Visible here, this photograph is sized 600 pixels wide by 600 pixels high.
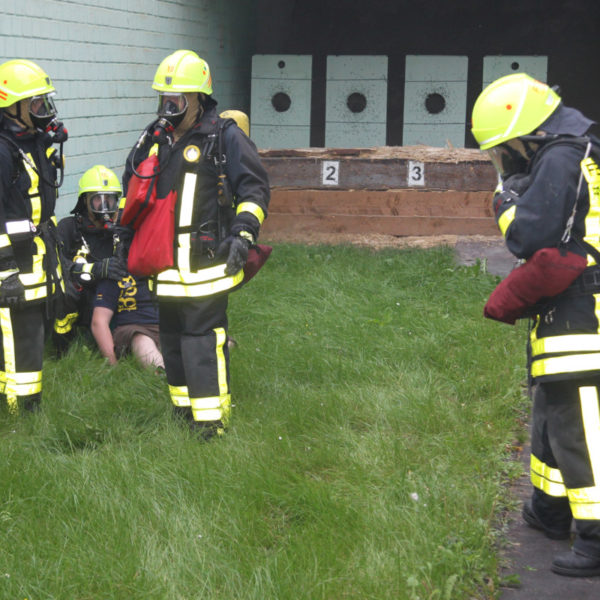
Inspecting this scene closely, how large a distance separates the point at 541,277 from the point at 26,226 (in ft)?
9.44

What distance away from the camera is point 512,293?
3.67m

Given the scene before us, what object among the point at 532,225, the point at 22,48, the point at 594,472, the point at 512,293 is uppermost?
the point at 22,48

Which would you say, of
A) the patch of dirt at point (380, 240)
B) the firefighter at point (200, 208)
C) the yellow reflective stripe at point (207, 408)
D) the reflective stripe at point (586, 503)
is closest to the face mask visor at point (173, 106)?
the firefighter at point (200, 208)

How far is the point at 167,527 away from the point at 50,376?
7.92 feet

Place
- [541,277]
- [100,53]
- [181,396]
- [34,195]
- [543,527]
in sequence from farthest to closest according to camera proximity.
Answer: [100,53], [34,195], [181,396], [543,527], [541,277]

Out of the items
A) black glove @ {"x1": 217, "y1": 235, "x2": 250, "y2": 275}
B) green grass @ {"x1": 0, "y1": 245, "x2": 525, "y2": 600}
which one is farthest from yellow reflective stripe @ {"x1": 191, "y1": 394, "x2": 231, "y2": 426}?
black glove @ {"x1": 217, "y1": 235, "x2": 250, "y2": 275}

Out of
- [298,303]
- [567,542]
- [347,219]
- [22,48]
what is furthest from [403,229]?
[567,542]

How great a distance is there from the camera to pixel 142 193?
4.79 meters

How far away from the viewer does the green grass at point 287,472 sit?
3453 millimetres

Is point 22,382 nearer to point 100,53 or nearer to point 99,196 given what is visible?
point 99,196

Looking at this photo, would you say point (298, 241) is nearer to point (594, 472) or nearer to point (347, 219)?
point (347, 219)

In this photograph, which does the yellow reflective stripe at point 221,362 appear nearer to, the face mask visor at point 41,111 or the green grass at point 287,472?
the green grass at point 287,472

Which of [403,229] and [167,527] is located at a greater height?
[403,229]

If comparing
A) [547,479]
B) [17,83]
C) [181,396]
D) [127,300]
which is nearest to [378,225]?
[127,300]
